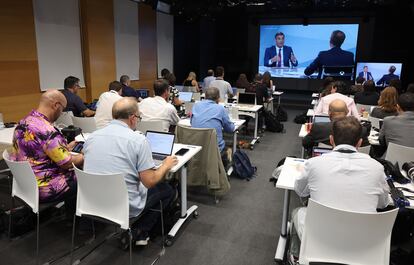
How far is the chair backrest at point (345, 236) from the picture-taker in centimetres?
160

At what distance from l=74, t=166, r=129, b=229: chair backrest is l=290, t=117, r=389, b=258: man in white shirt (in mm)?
1185

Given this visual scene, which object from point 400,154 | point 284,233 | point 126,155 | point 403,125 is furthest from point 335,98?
point 126,155

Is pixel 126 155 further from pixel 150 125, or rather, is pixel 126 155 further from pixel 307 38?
pixel 307 38

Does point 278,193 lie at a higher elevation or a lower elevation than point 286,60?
lower

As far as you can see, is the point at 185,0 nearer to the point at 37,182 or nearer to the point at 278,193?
the point at 278,193

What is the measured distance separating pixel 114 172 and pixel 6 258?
131 centimetres

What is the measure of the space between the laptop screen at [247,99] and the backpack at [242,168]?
197 cm

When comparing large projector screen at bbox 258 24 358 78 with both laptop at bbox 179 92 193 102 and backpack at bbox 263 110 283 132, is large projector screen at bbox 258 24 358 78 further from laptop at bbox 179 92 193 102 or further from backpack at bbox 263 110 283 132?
laptop at bbox 179 92 193 102

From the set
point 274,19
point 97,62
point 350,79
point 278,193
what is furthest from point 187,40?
point 278,193

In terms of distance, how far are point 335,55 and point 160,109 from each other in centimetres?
866

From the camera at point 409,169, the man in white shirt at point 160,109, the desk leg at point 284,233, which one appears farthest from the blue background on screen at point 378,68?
the desk leg at point 284,233

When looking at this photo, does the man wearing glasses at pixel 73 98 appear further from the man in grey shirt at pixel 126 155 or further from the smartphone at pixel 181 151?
the man in grey shirt at pixel 126 155

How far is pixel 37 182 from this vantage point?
237cm

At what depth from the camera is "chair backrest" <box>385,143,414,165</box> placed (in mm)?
2707
